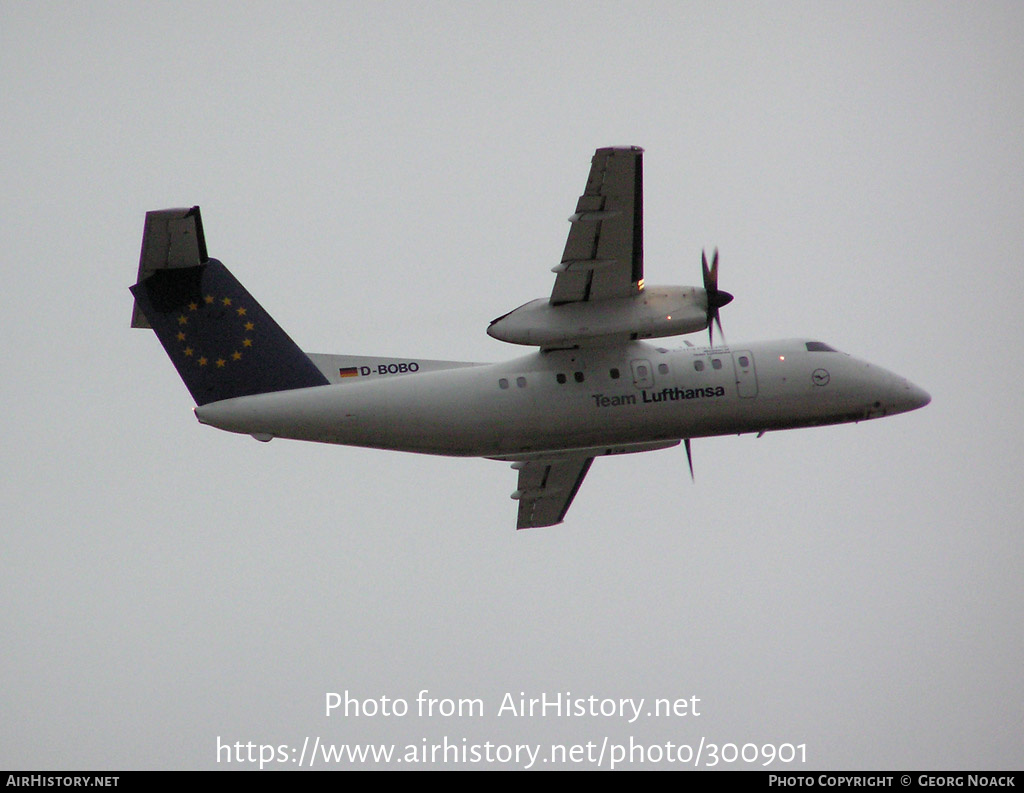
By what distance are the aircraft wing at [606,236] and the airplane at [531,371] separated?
0.03 m

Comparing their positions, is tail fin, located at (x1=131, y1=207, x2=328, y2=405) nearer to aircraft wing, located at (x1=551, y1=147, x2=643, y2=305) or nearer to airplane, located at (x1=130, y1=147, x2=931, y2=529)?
airplane, located at (x1=130, y1=147, x2=931, y2=529)

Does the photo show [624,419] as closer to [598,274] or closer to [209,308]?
[598,274]

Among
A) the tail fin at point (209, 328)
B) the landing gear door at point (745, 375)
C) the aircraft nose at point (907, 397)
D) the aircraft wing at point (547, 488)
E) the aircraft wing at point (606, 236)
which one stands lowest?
the aircraft wing at point (547, 488)

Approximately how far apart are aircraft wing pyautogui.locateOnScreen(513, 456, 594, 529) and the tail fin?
6.49 metres

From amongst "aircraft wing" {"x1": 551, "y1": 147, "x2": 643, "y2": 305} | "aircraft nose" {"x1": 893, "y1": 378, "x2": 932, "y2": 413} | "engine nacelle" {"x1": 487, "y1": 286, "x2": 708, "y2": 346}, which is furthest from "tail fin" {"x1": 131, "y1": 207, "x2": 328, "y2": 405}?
"aircraft nose" {"x1": 893, "y1": 378, "x2": 932, "y2": 413}

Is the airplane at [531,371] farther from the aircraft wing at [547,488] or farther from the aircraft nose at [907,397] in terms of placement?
the aircraft wing at [547,488]

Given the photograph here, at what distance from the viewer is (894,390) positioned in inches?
1111

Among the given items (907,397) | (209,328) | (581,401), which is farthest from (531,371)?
(907,397)

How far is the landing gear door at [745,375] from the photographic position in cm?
2705

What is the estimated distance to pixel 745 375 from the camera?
27125 mm

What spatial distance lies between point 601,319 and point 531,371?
1.75m

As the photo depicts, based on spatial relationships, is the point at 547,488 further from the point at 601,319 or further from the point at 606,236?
the point at 606,236

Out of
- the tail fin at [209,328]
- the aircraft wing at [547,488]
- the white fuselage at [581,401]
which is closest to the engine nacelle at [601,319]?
the white fuselage at [581,401]
